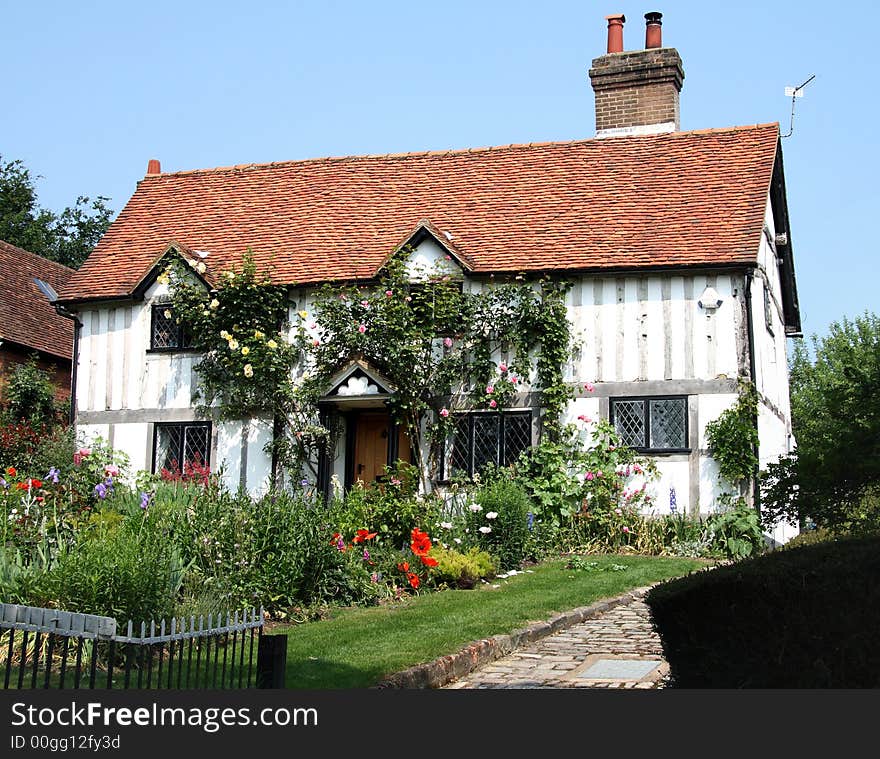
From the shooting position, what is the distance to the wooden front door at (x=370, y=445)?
58.5 ft

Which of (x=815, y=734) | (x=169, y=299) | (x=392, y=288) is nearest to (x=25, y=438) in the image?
(x=169, y=299)

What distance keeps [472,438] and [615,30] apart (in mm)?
7845

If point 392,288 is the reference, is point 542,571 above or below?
below

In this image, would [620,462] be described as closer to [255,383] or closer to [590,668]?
[255,383]

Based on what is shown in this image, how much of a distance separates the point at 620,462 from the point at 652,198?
4.52 metres

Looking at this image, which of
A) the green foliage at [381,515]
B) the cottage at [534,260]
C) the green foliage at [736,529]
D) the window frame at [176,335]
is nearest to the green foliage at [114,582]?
the green foliage at [381,515]

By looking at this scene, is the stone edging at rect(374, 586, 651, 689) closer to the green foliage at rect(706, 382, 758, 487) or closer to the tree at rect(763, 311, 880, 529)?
the tree at rect(763, 311, 880, 529)

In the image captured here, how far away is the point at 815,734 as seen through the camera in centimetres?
502

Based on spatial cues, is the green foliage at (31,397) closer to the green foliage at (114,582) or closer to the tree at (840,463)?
the green foliage at (114,582)

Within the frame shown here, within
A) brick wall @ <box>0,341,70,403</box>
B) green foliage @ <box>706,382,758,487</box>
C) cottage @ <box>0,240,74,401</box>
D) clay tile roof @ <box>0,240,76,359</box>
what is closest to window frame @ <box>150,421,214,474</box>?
brick wall @ <box>0,341,70,403</box>

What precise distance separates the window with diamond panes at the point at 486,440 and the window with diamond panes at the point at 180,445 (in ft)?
13.5

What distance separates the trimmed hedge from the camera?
588 centimetres

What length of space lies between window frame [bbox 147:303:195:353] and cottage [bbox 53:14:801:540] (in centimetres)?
2

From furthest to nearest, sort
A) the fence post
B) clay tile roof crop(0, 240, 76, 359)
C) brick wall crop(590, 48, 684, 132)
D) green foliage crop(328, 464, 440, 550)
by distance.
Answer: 1. clay tile roof crop(0, 240, 76, 359)
2. brick wall crop(590, 48, 684, 132)
3. green foliage crop(328, 464, 440, 550)
4. the fence post
